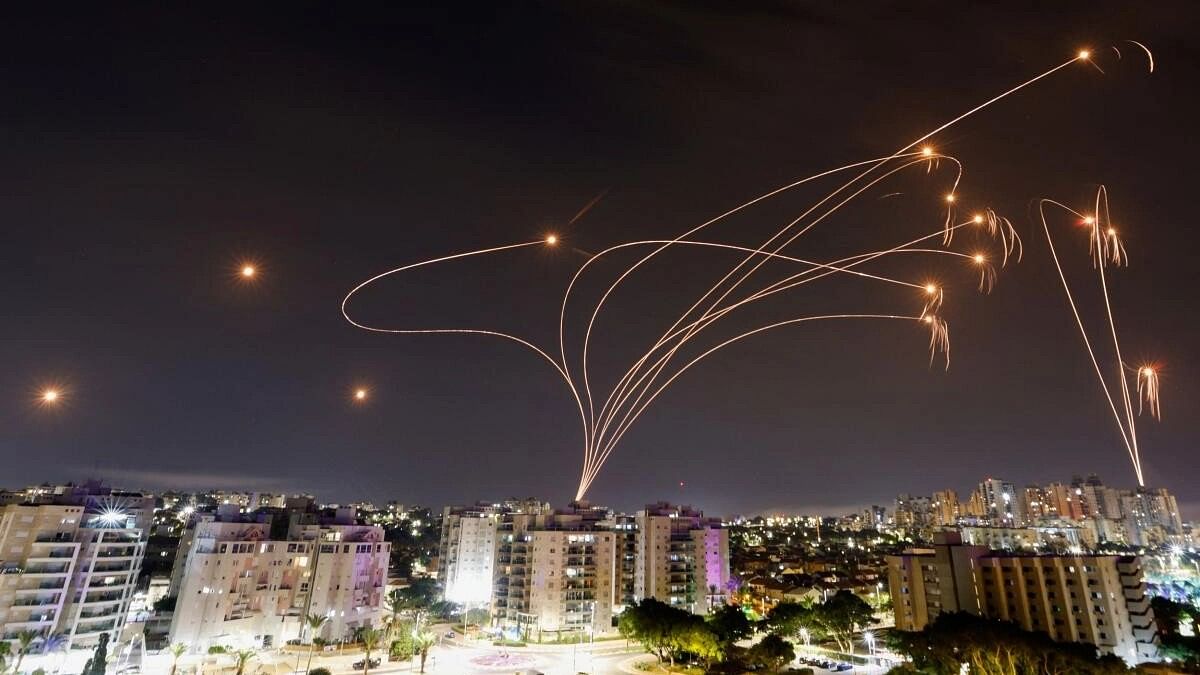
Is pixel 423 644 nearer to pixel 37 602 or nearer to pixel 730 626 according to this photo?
pixel 730 626

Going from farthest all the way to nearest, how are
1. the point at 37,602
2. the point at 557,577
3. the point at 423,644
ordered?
the point at 557,577
the point at 423,644
the point at 37,602

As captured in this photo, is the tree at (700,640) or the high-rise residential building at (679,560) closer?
the tree at (700,640)

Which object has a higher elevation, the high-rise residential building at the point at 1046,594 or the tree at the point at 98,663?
the high-rise residential building at the point at 1046,594

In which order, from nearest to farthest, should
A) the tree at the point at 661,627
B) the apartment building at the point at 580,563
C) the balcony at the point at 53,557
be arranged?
the balcony at the point at 53,557, the tree at the point at 661,627, the apartment building at the point at 580,563

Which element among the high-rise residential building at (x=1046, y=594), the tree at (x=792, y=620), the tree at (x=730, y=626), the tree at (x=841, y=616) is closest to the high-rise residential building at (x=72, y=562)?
the tree at (x=730, y=626)

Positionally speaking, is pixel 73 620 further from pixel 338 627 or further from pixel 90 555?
pixel 338 627

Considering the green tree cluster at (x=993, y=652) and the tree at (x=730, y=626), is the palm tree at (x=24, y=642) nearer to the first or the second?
the tree at (x=730, y=626)

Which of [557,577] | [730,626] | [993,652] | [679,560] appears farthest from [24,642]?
[993,652]
